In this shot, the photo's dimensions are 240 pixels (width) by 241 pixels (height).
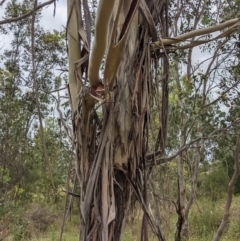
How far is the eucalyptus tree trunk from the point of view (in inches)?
29.7

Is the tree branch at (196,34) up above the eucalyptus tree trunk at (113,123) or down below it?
above

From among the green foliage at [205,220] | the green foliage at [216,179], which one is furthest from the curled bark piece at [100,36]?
the green foliage at [216,179]

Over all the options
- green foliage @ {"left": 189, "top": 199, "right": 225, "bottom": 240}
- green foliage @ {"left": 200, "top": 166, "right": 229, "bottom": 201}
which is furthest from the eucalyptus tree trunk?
green foliage @ {"left": 200, "top": 166, "right": 229, "bottom": 201}

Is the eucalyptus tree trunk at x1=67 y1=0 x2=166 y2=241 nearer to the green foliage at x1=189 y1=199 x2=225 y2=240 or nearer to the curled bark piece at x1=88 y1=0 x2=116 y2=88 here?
the curled bark piece at x1=88 y1=0 x2=116 y2=88

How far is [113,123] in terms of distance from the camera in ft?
2.61

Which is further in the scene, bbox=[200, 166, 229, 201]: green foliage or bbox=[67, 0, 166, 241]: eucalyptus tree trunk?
bbox=[200, 166, 229, 201]: green foliage

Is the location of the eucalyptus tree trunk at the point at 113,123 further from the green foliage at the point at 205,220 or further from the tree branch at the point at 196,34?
the green foliage at the point at 205,220

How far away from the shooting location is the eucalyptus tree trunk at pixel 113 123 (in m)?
0.75

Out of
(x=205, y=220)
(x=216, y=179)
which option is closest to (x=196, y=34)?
(x=205, y=220)

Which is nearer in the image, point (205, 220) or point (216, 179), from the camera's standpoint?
point (205, 220)

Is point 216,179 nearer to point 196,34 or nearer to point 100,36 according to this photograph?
point 196,34

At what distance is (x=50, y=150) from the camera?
228 inches

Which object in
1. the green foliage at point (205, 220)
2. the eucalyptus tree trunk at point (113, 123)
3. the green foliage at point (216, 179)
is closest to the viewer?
the eucalyptus tree trunk at point (113, 123)

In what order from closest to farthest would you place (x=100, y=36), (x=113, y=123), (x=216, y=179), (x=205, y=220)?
(x=100, y=36)
(x=113, y=123)
(x=205, y=220)
(x=216, y=179)
